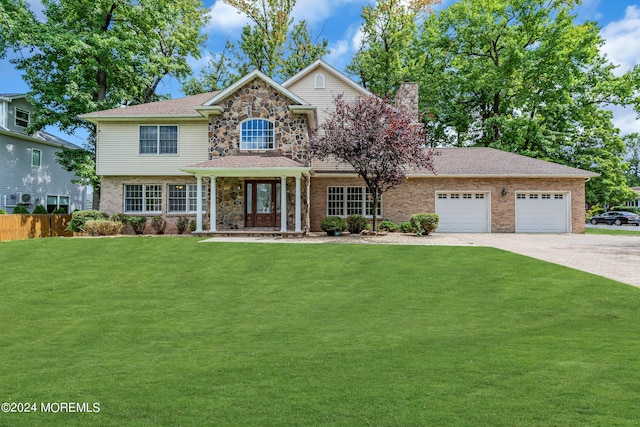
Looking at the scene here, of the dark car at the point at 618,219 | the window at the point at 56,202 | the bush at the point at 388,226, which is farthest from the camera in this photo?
the dark car at the point at 618,219

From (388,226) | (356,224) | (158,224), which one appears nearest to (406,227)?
(388,226)

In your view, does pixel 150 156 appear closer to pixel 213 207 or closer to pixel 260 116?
pixel 213 207

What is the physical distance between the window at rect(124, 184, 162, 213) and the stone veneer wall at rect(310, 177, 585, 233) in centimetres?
857

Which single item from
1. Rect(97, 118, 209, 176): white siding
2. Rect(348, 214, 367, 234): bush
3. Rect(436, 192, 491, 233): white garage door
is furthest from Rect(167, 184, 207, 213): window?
Rect(436, 192, 491, 233): white garage door

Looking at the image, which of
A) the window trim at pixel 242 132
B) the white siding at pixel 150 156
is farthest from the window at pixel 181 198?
the window trim at pixel 242 132

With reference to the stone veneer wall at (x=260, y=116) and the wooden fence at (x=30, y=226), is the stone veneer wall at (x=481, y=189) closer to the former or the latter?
the stone veneer wall at (x=260, y=116)

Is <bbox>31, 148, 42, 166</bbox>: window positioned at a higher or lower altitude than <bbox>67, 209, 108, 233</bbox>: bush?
higher

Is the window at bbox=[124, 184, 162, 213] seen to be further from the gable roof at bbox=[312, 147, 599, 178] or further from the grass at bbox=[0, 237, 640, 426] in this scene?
the grass at bbox=[0, 237, 640, 426]

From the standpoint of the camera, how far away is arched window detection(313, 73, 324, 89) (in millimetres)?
23953

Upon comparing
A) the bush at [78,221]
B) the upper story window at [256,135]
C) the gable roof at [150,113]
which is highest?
the gable roof at [150,113]

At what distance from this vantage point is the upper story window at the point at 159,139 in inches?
862

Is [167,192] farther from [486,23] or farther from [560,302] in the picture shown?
[486,23]

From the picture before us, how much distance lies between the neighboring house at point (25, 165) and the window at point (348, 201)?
68.8ft

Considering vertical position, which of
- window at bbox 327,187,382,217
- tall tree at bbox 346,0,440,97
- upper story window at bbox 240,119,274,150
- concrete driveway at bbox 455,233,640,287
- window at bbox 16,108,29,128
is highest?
tall tree at bbox 346,0,440,97
